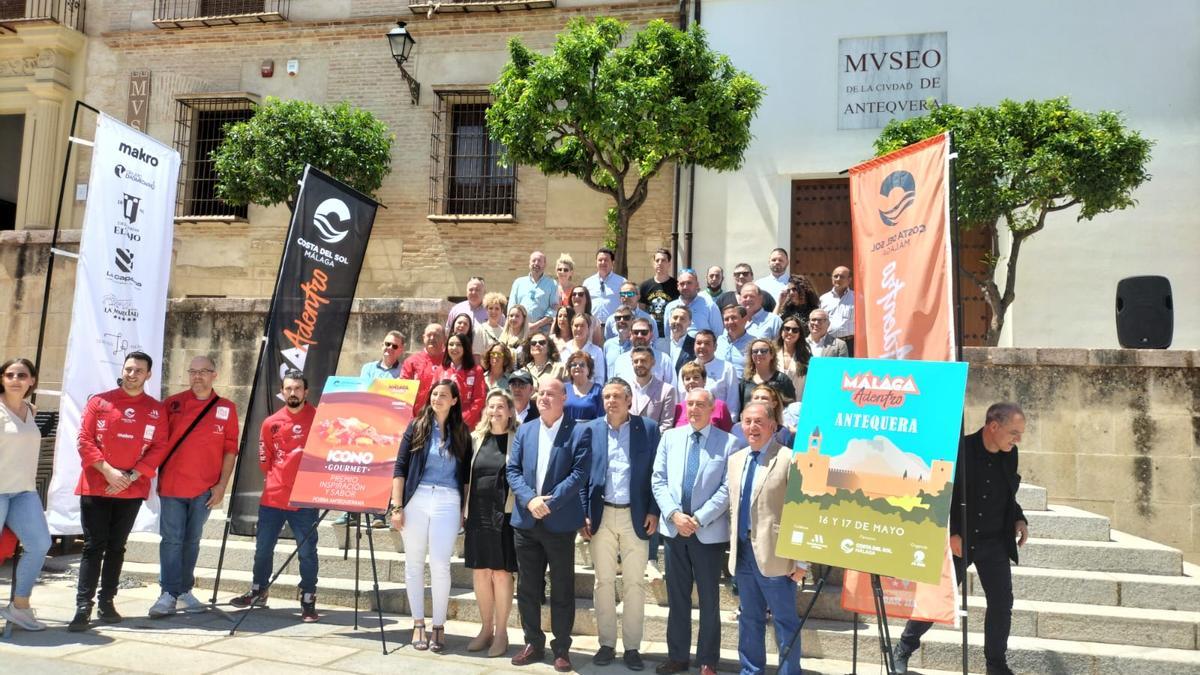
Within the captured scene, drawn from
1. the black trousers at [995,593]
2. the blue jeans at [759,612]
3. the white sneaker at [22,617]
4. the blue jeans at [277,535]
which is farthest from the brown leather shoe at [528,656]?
the white sneaker at [22,617]

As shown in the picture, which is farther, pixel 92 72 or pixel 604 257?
pixel 92 72

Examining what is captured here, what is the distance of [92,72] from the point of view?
17125 millimetres

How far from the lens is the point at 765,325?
27.1 ft

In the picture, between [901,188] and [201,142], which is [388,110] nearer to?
[201,142]

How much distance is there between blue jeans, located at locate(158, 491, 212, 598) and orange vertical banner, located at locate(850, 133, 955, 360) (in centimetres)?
485

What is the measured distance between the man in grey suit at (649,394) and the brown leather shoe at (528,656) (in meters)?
1.85

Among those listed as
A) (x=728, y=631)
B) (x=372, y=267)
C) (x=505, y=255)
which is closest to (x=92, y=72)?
(x=372, y=267)

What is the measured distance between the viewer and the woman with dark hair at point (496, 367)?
754 centimetres

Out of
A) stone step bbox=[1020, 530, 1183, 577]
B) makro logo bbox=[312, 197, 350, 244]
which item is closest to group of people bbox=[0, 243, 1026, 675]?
makro logo bbox=[312, 197, 350, 244]

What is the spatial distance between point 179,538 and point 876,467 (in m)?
4.95

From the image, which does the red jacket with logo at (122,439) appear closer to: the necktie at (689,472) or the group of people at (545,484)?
the group of people at (545,484)

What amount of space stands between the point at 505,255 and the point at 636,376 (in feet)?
28.4

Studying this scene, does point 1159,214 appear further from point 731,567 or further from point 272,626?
point 272,626

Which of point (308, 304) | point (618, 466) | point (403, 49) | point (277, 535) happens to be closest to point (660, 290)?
point (308, 304)
